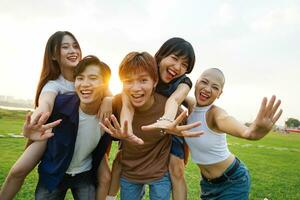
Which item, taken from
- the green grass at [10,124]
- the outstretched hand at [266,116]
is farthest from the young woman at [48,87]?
the green grass at [10,124]

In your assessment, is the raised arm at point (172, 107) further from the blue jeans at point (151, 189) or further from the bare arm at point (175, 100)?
the blue jeans at point (151, 189)

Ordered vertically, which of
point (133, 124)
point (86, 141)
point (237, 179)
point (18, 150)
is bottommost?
point (18, 150)

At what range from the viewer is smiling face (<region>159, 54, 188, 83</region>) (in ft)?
12.1

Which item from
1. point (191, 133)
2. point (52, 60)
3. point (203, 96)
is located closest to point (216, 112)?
point (203, 96)

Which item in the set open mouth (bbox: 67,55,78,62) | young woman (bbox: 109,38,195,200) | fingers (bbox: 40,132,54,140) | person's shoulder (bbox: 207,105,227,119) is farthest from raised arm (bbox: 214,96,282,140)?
open mouth (bbox: 67,55,78,62)

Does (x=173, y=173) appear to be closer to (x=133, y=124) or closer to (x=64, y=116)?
(x=133, y=124)

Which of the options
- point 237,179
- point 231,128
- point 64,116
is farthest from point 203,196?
point 64,116

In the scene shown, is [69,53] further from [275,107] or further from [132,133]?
[275,107]

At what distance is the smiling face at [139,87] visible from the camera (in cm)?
328

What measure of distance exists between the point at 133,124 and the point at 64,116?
2.32 ft

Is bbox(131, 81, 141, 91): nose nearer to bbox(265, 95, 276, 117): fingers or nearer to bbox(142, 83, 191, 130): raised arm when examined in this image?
bbox(142, 83, 191, 130): raised arm

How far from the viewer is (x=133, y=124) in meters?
3.48

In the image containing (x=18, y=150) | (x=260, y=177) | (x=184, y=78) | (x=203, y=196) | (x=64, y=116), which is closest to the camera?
(x=64, y=116)

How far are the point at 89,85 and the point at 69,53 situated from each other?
2.86ft
